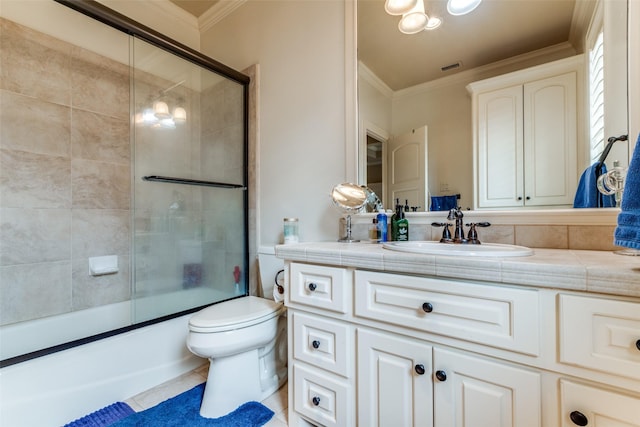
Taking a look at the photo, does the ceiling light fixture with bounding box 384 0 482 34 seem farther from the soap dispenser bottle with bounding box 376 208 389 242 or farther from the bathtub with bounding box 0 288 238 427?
the bathtub with bounding box 0 288 238 427

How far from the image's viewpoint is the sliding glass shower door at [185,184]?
1.79 metres

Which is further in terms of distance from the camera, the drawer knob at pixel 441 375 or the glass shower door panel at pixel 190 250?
the glass shower door panel at pixel 190 250

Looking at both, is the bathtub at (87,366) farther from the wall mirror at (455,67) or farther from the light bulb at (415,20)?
the light bulb at (415,20)

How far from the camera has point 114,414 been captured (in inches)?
52.2

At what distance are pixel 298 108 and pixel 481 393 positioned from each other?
1628mm

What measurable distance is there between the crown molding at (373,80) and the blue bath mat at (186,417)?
5.45ft

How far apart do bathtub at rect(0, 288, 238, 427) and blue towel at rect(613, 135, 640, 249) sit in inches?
77.2

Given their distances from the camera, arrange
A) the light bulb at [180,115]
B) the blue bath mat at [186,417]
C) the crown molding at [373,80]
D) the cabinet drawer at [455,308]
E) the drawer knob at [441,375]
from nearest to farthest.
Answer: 1. the cabinet drawer at [455,308]
2. the drawer knob at [441,375]
3. the blue bath mat at [186,417]
4. the crown molding at [373,80]
5. the light bulb at [180,115]

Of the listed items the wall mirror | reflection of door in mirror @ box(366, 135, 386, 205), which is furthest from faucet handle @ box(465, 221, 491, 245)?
reflection of door in mirror @ box(366, 135, 386, 205)

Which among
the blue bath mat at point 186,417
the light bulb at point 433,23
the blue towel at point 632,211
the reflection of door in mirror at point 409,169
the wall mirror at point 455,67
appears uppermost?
the light bulb at point 433,23

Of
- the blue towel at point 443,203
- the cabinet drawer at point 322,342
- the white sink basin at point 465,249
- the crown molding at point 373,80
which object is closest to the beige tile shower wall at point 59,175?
the cabinet drawer at point 322,342

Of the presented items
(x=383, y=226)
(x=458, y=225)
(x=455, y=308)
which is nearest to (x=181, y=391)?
(x=383, y=226)

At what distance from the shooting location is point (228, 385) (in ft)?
4.35

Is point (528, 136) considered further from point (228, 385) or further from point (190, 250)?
point (190, 250)
